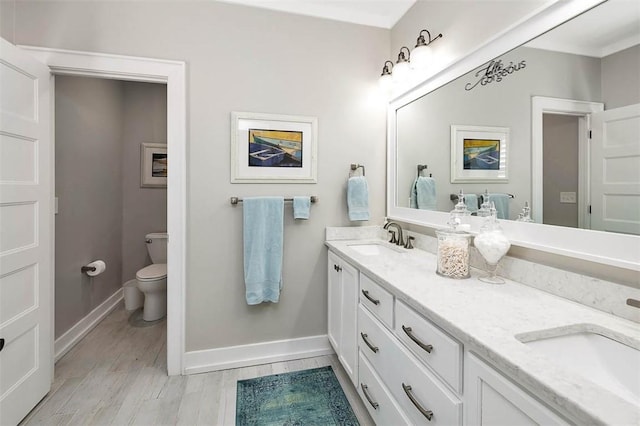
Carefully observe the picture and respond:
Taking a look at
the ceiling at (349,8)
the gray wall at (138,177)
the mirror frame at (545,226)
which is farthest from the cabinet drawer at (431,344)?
the gray wall at (138,177)

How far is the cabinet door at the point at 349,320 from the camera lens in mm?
1658

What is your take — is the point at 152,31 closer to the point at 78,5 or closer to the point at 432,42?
the point at 78,5

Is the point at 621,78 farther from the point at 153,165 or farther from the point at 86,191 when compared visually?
the point at 153,165

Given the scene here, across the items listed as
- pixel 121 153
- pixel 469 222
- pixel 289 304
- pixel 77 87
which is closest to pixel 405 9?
pixel 469 222

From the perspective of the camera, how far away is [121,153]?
3217mm

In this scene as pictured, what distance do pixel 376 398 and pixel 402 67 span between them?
2002 millimetres

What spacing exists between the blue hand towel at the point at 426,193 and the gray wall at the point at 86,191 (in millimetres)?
2682

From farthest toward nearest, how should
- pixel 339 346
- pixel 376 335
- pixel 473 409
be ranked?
pixel 339 346 < pixel 376 335 < pixel 473 409

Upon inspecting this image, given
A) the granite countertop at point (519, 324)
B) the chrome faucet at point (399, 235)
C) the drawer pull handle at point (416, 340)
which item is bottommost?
the drawer pull handle at point (416, 340)

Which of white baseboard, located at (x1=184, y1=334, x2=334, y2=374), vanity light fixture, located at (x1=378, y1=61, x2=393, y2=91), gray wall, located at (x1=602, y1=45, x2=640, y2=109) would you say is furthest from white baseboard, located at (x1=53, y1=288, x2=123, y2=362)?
gray wall, located at (x1=602, y1=45, x2=640, y2=109)

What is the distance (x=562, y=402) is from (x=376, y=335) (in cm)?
88

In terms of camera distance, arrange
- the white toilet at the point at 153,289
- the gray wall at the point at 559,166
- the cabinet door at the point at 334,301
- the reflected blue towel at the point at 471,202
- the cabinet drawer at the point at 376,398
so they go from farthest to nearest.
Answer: the white toilet at the point at 153,289
the cabinet door at the point at 334,301
the reflected blue towel at the point at 471,202
the cabinet drawer at the point at 376,398
the gray wall at the point at 559,166

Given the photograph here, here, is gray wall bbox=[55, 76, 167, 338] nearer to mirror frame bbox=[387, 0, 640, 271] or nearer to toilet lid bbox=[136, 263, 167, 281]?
toilet lid bbox=[136, 263, 167, 281]

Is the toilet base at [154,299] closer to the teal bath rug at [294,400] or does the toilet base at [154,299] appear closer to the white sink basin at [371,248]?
the teal bath rug at [294,400]
